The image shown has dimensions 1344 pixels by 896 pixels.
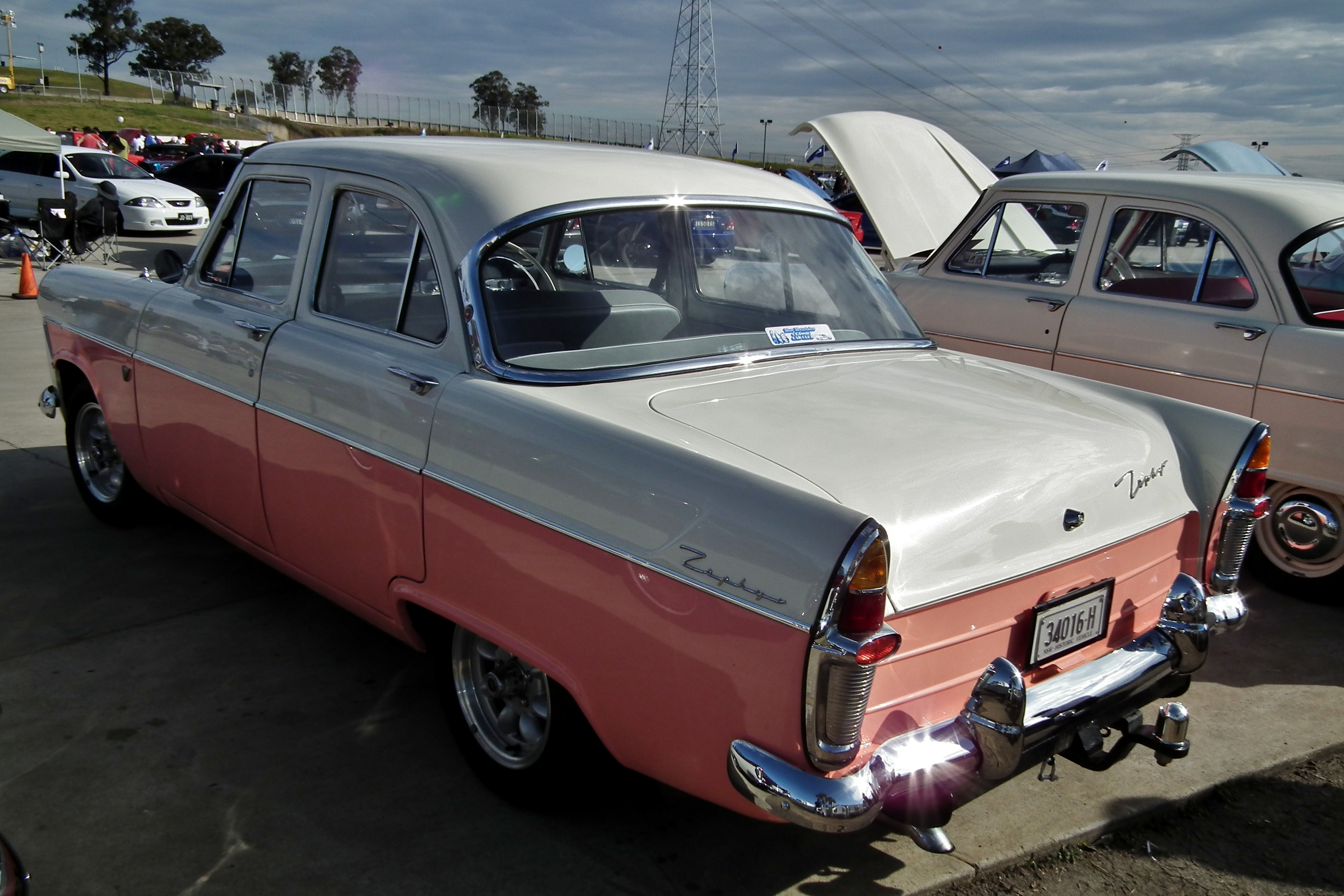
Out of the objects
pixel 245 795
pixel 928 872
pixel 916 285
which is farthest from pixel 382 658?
pixel 916 285

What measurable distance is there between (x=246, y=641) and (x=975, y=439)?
2.86 meters

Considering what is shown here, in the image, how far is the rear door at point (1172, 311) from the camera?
4.66 m

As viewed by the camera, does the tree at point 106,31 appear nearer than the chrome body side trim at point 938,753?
No

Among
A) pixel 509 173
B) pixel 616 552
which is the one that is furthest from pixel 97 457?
pixel 616 552

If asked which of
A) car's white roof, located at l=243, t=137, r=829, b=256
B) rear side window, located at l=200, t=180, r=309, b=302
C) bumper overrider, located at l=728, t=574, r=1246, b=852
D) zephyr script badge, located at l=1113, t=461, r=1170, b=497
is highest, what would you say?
car's white roof, located at l=243, t=137, r=829, b=256

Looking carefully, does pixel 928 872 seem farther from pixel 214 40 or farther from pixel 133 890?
pixel 214 40

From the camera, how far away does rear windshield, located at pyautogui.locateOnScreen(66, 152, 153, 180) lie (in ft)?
61.4

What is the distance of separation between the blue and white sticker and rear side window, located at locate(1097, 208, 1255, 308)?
2.59 metres

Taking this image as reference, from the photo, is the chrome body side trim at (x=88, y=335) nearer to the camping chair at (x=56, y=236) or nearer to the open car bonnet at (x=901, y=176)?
the open car bonnet at (x=901, y=176)

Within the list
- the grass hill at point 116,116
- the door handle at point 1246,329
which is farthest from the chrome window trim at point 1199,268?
the grass hill at point 116,116

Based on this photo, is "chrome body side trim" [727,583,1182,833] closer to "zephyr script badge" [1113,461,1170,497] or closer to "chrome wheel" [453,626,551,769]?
"zephyr script badge" [1113,461,1170,497]

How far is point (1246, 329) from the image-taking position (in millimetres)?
4629

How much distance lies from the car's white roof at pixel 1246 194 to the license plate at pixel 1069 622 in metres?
2.87


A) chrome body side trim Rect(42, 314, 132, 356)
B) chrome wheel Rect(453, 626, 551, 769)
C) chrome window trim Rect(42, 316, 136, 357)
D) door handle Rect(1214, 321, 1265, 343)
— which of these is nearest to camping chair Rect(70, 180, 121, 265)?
chrome window trim Rect(42, 316, 136, 357)
